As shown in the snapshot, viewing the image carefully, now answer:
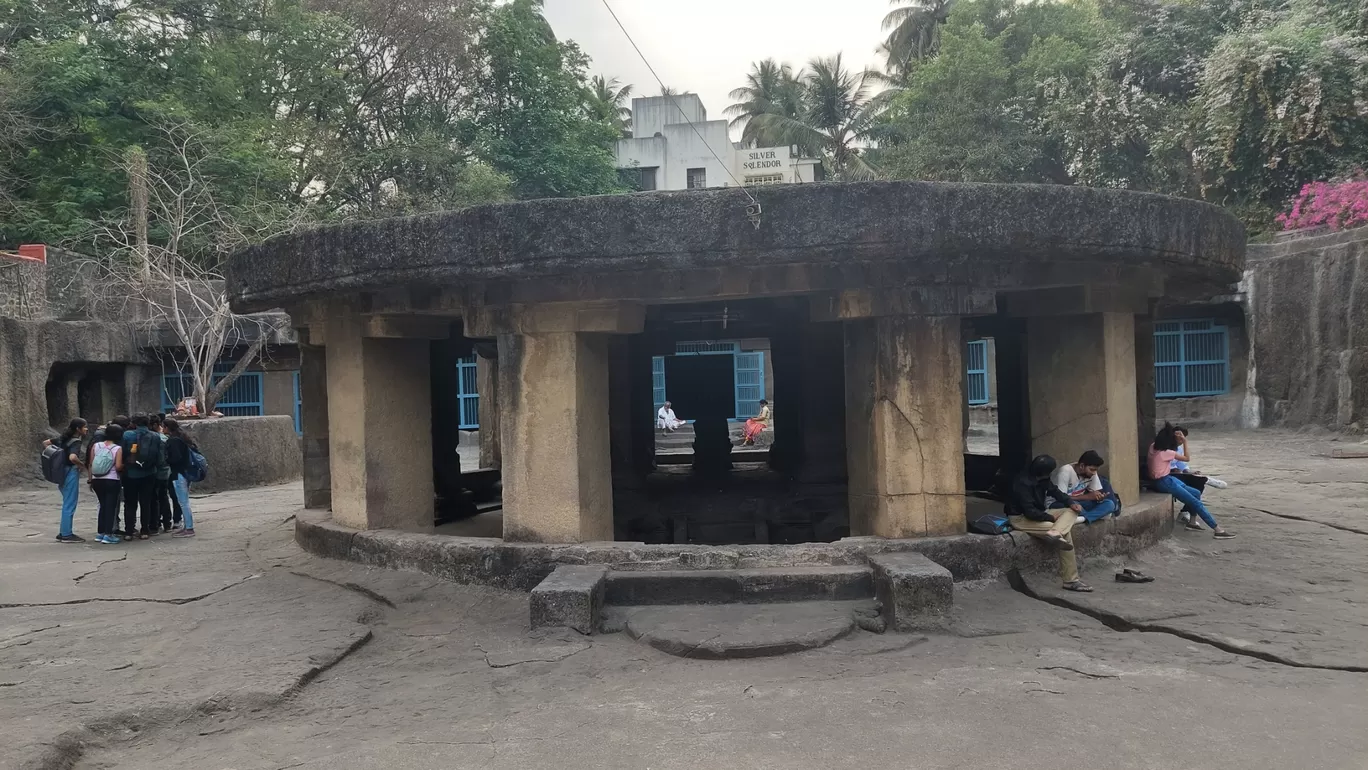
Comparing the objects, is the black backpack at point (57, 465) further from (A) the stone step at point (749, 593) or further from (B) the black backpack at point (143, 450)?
(A) the stone step at point (749, 593)

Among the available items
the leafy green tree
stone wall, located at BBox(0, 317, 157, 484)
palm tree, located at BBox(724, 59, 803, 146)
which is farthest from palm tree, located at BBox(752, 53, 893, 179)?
stone wall, located at BBox(0, 317, 157, 484)

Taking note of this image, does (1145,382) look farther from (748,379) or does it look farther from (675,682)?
(748,379)

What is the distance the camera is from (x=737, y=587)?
15.4ft

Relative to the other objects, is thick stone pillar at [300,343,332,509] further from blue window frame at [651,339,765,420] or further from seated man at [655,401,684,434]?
blue window frame at [651,339,765,420]

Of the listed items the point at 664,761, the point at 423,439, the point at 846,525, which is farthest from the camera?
the point at 846,525

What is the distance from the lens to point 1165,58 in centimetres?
1998

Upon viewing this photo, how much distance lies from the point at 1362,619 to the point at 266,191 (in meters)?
19.2

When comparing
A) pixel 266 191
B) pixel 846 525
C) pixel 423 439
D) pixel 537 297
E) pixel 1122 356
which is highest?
pixel 266 191

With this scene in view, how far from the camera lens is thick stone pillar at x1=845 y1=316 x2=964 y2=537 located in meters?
5.01

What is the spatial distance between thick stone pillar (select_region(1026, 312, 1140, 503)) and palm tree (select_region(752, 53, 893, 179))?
2562 centimetres

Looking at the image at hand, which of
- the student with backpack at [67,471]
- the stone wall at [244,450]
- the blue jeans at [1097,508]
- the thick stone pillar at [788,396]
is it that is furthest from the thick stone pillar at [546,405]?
the stone wall at [244,450]

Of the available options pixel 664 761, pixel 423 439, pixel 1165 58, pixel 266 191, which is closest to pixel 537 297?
pixel 423 439

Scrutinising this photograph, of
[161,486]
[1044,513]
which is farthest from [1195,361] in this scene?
[161,486]

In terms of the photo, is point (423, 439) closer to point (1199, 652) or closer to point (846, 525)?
point (846, 525)
